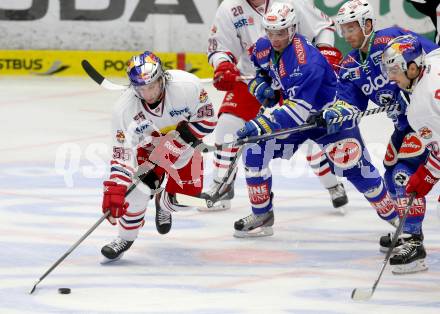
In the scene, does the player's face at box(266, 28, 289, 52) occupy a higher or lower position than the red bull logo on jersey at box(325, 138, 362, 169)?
higher

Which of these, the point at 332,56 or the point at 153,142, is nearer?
the point at 153,142

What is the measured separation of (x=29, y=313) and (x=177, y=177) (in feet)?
4.62

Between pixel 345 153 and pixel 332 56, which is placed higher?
pixel 332 56

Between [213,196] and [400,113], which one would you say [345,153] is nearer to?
[400,113]

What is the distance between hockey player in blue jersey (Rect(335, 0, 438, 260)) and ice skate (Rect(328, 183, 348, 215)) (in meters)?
0.66

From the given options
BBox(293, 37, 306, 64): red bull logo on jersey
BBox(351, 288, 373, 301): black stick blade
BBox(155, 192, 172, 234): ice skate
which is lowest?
BBox(155, 192, 172, 234): ice skate

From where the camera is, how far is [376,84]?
550 centimetres

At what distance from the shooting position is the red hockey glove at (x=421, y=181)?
16.1ft

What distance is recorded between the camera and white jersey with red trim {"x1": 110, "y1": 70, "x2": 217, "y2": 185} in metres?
5.18

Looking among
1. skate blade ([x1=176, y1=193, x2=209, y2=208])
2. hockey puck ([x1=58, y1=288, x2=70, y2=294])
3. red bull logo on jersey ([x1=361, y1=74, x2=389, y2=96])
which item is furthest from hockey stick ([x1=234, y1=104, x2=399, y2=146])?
hockey puck ([x1=58, y1=288, x2=70, y2=294])

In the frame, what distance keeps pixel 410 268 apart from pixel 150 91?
4.49 feet

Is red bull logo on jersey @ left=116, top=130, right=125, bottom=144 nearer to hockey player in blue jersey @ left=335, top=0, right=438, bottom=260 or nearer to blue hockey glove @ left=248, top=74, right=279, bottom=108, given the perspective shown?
blue hockey glove @ left=248, top=74, right=279, bottom=108

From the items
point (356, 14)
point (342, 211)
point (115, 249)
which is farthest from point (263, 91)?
point (115, 249)

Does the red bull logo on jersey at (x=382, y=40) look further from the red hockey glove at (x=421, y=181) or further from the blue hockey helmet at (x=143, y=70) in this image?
the blue hockey helmet at (x=143, y=70)
